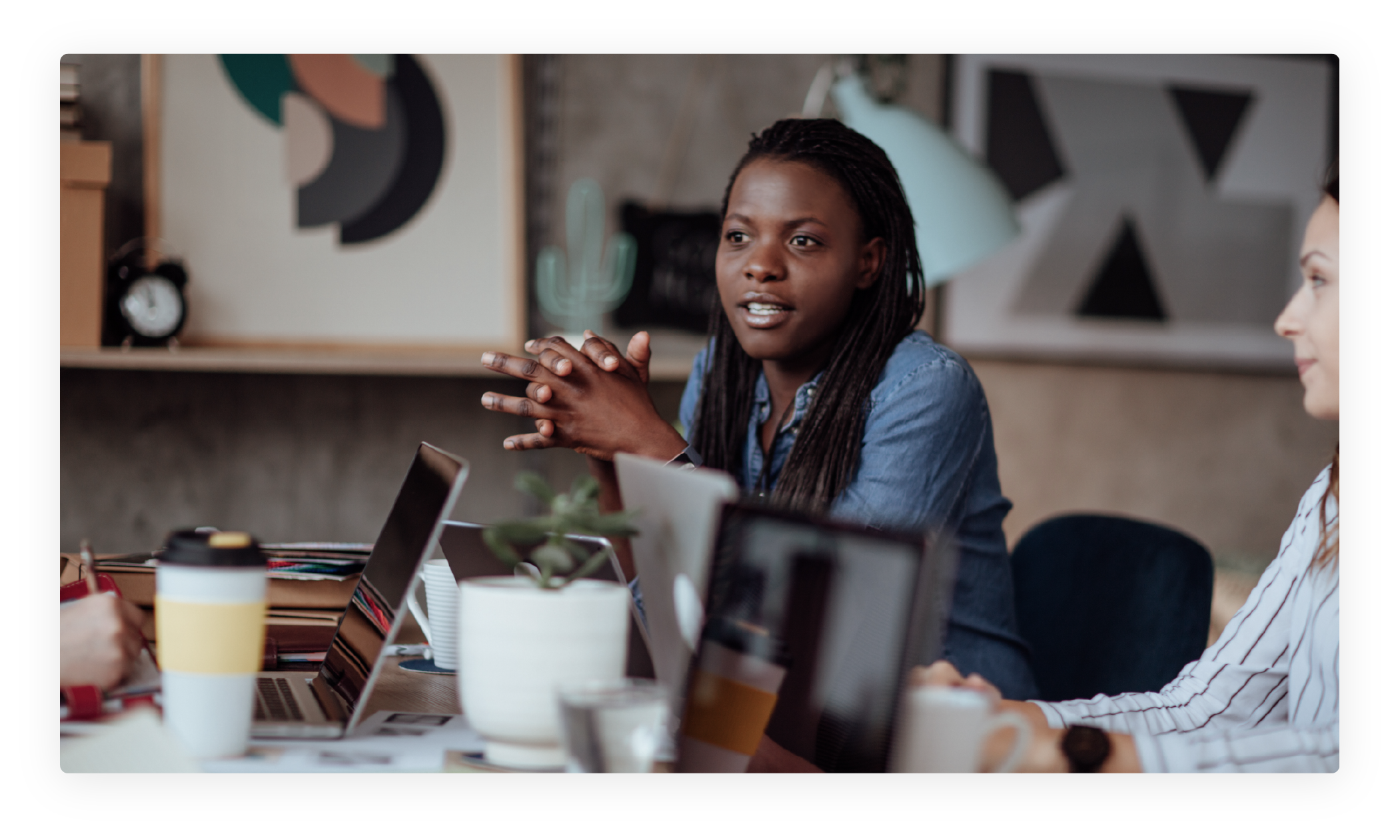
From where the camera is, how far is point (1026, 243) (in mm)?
2738

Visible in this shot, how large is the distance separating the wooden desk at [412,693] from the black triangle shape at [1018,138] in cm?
206

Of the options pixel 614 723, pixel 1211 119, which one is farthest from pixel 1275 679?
pixel 1211 119

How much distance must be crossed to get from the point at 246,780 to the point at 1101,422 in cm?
249

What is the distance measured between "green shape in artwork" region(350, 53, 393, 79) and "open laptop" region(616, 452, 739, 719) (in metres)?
1.75

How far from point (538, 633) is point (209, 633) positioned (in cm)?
19

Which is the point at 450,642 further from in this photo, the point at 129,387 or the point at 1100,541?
the point at 129,387

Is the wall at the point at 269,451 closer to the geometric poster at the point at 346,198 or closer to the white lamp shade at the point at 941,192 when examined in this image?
the geometric poster at the point at 346,198

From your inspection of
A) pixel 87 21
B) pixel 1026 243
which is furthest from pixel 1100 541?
pixel 1026 243

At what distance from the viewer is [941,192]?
207 centimetres

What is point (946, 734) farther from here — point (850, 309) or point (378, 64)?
point (378, 64)

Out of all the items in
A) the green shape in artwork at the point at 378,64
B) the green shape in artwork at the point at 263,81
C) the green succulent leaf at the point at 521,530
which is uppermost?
the green shape in artwork at the point at 378,64

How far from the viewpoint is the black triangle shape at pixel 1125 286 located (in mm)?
2764

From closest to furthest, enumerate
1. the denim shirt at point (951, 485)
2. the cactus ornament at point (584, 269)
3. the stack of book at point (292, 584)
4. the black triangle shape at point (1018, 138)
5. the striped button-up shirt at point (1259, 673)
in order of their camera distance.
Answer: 1. the striped button-up shirt at point (1259, 673)
2. the stack of book at point (292, 584)
3. the denim shirt at point (951, 485)
4. the cactus ornament at point (584, 269)
5. the black triangle shape at point (1018, 138)

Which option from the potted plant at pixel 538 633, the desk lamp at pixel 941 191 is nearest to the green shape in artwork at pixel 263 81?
the desk lamp at pixel 941 191
